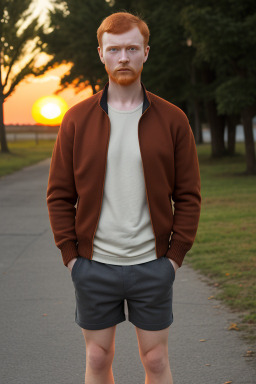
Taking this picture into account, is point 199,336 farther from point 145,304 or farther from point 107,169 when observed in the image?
point 107,169

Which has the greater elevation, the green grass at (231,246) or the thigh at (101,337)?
the thigh at (101,337)

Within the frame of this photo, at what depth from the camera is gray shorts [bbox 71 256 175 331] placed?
9.19 feet

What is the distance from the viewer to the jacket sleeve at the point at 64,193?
9.36 ft

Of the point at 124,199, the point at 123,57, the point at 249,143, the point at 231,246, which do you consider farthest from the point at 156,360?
the point at 249,143

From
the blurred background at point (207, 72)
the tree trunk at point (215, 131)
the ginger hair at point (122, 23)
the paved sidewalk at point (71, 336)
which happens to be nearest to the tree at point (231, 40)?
the blurred background at point (207, 72)

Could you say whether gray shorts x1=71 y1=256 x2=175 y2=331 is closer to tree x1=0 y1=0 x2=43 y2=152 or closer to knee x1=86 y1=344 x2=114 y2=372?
knee x1=86 y1=344 x2=114 y2=372

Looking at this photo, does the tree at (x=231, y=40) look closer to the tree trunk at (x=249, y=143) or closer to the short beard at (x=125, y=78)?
the tree trunk at (x=249, y=143)

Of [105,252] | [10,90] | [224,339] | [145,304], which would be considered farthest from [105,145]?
[10,90]

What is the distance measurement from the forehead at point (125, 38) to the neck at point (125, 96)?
0.17 m

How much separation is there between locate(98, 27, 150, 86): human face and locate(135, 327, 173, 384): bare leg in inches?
42.8

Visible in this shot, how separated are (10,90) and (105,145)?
127ft

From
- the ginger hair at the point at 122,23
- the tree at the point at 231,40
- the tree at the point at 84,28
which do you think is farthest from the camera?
the tree at the point at 84,28

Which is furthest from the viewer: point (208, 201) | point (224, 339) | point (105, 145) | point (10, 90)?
point (10, 90)

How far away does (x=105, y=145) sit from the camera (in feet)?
9.09
